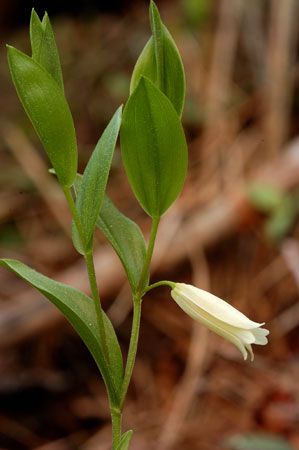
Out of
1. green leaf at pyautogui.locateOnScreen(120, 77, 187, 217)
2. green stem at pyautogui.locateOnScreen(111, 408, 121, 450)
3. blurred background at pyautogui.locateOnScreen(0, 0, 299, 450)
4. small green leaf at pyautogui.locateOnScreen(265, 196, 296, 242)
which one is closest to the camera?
green leaf at pyautogui.locateOnScreen(120, 77, 187, 217)

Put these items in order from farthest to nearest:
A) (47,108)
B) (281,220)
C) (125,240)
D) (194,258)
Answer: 1. (194,258)
2. (281,220)
3. (125,240)
4. (47,108)

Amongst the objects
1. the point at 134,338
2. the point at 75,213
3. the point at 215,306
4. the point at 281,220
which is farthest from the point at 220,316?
the point at 281,220

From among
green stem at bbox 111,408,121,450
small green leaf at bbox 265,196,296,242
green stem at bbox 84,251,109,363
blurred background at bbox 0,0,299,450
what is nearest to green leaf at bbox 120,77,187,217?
green stem at bbox 84,251,109,363

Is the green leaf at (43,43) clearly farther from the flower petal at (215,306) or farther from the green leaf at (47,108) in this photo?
the flower petal at (215,306)

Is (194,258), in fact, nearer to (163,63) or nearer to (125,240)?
(125,240)

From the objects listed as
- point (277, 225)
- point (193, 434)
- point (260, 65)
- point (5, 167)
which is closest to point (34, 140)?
point (5, 167)

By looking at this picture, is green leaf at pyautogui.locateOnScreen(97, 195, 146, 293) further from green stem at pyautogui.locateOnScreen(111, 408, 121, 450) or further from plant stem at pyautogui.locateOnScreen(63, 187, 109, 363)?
green stem at pyautogui.locateOnScreen(111, 408, 121, 450)
